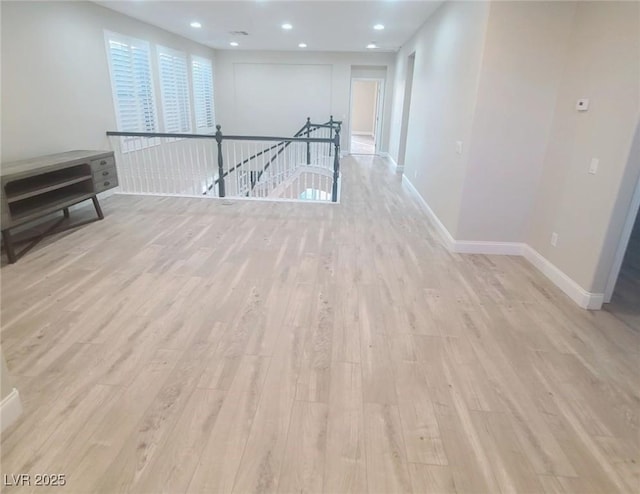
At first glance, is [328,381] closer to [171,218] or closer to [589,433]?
[589,433]

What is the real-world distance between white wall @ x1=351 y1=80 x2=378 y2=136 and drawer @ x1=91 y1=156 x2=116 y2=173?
13.7m

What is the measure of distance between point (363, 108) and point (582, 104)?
15291 millimetres

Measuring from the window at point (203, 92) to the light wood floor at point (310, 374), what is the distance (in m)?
6.31

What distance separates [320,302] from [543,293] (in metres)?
1.96

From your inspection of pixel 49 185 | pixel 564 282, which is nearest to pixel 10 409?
pixel 49 185

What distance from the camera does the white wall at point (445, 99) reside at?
12.3 feet

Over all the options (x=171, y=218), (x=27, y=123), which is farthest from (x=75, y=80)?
(x=171, y=218)

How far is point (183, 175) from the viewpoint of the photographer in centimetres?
773

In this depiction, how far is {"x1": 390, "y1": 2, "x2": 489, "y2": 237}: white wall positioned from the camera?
148 inches

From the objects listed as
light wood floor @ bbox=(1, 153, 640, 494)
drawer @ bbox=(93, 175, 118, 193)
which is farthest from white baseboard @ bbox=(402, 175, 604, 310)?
drawer @ bbox=(93, 175, 118, 193)

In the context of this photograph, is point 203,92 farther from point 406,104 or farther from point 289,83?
point 406,104

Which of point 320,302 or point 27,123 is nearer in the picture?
point 320,302

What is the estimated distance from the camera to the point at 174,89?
772 centimetres

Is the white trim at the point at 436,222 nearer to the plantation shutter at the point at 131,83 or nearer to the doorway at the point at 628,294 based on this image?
the doorway at the point at 628,294
